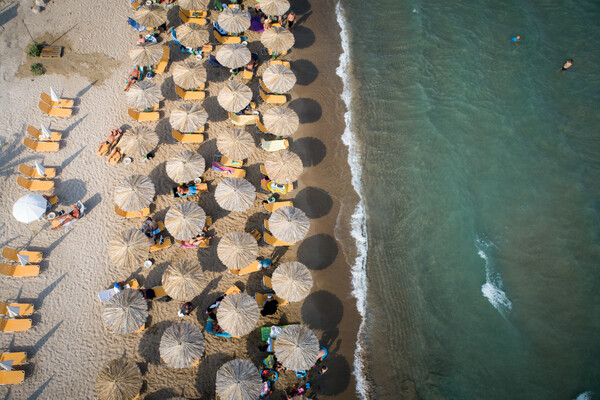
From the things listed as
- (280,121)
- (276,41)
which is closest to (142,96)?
(280,121)

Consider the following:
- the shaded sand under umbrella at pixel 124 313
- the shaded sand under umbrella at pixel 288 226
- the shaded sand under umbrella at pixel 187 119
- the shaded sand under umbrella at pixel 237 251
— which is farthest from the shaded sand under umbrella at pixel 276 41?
the shaded sand under umbrella at pixel 124 313

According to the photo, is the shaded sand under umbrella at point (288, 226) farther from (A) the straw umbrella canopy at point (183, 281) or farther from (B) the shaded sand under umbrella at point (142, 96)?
(B) the shaded sand under umbrella at point (142, 96)

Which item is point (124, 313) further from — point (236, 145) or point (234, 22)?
point (234, 22)

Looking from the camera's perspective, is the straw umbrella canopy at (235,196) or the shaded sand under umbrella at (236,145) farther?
the shaded sand under umbrella at (236,145)

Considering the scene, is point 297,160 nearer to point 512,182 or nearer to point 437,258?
point 437,258

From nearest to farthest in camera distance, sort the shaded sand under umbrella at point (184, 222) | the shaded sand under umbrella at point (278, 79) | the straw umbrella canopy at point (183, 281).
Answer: the straw umbrella canopy at point (183, 281), the shaded sand under umbrella at point (184, 222), the shaded sand under umbrella at point (278, 79)

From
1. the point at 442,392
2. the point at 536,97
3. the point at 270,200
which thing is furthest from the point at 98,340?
the point at 536,97
